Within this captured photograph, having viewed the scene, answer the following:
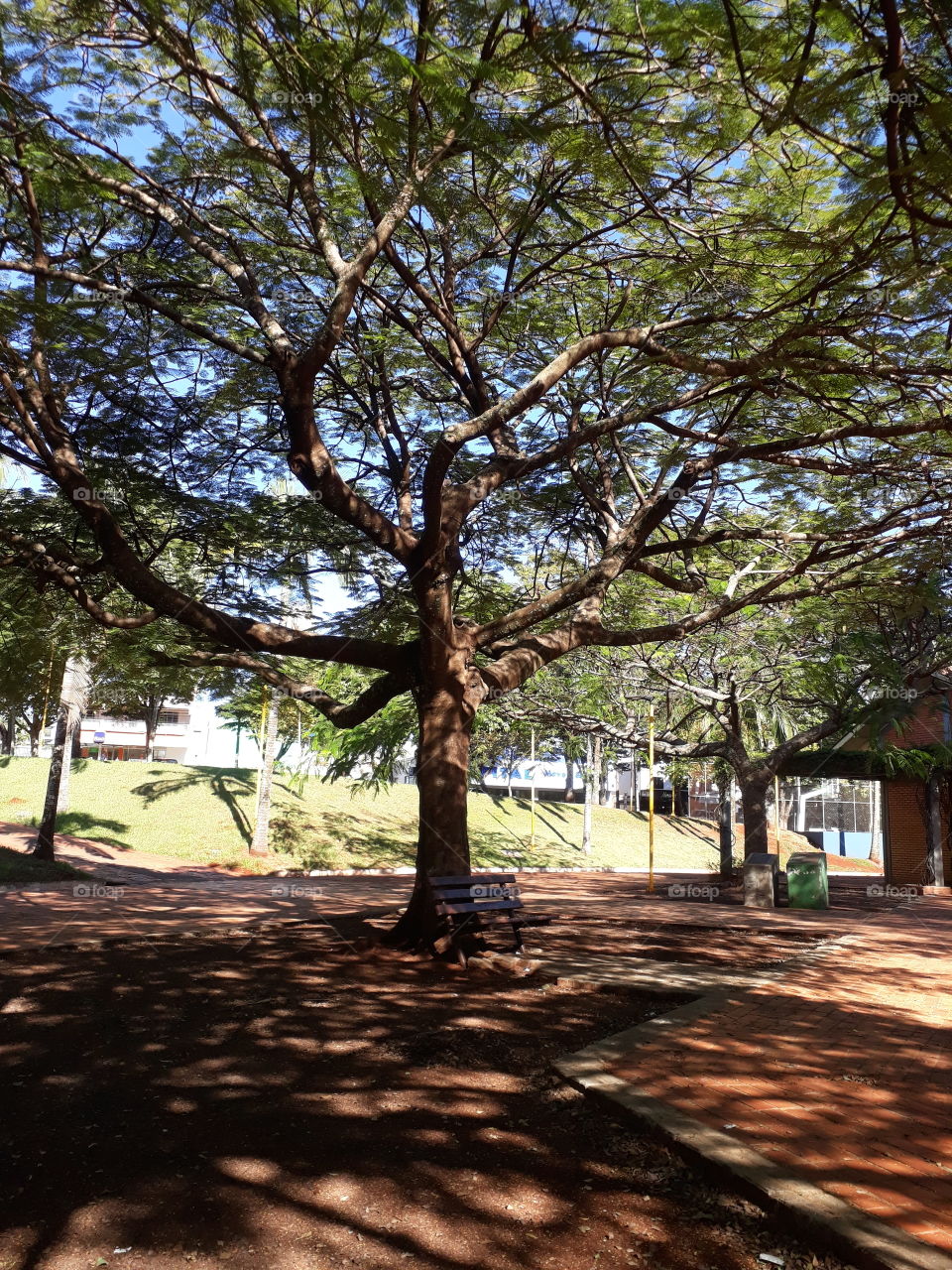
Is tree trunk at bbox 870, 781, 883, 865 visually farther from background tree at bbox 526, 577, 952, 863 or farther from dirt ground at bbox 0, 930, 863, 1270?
dirt ground at bbox 0, 930, 863, 1270

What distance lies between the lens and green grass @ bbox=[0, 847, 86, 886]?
15.3 meters

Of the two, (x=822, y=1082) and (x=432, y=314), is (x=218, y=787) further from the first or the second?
(x=822, y=1082)

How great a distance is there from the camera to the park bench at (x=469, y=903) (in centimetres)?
795

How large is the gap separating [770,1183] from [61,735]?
18801 mm

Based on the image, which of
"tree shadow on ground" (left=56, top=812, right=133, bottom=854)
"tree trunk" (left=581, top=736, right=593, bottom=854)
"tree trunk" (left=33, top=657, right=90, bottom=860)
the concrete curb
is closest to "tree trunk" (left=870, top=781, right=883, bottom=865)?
"tree trunk" (left=581, top=736, right=593, bottom=854)

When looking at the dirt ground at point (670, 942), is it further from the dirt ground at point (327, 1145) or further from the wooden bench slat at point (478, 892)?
the dirt ground at point (327, 1145)

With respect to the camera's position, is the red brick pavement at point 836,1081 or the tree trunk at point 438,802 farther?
the tree trunk at point 438,802

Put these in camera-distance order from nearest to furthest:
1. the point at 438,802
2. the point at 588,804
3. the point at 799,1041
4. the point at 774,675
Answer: the point at 799,1041
the point at 438,802
the point at 774,675
the point at 588,804

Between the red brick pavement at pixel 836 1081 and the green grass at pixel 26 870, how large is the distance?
13199 mm

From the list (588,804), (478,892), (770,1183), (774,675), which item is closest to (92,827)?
(588,804)

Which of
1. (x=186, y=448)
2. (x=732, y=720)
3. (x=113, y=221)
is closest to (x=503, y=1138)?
(x=186, y=448)

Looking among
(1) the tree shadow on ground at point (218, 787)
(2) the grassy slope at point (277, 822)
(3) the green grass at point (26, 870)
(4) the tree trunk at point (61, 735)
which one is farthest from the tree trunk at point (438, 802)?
(1) the tree shadow on ground at point (218, 787)

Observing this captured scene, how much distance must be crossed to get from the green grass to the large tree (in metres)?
7.23

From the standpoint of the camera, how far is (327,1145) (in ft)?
13.0
